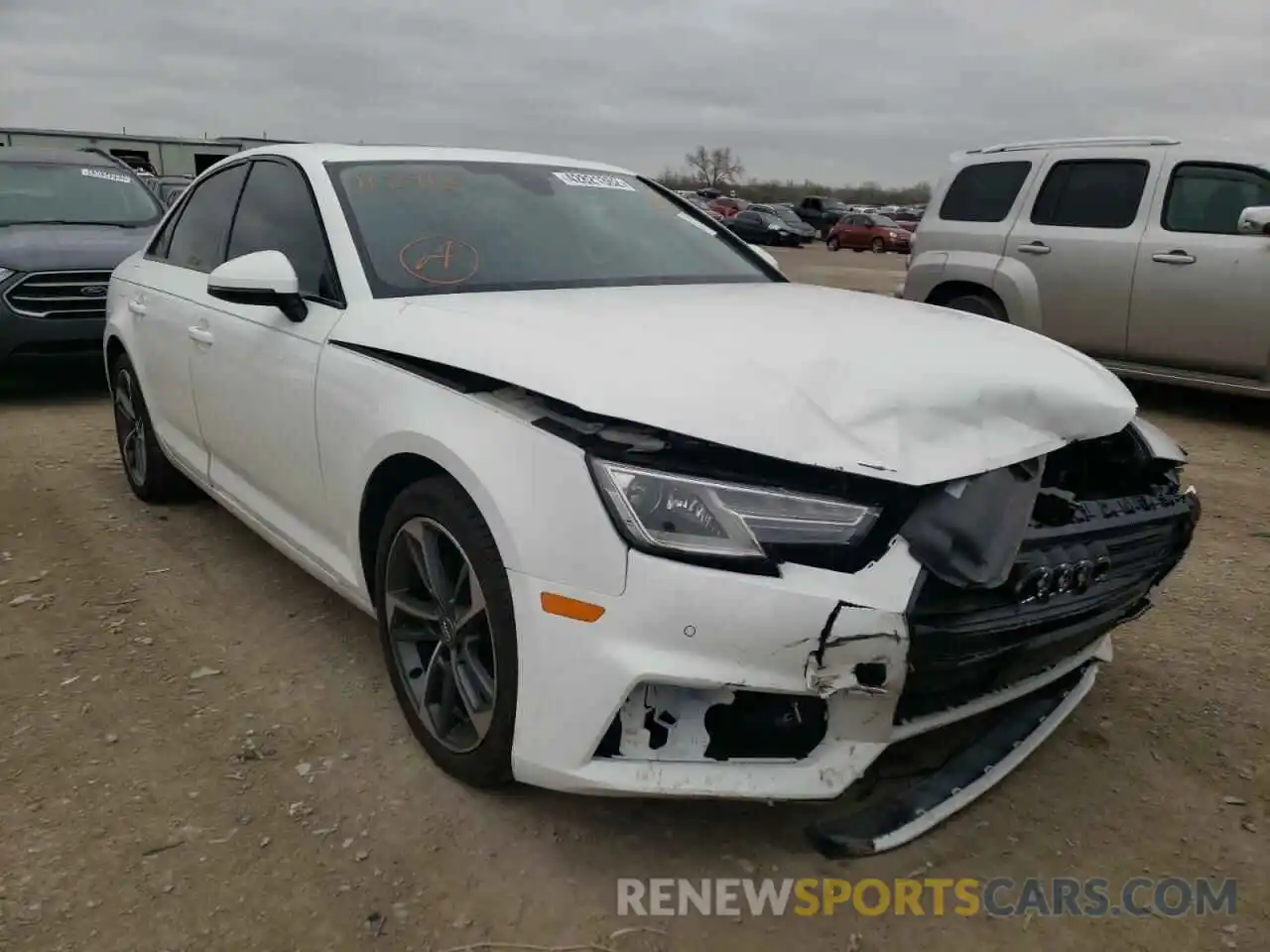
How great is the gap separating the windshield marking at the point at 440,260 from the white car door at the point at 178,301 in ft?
3.84

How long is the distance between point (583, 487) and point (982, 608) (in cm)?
83

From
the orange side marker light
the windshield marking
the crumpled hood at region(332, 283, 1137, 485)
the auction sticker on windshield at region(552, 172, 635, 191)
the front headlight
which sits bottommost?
the orange side marker light

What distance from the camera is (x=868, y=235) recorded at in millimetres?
35250

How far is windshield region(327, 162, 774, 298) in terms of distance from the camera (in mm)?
2943

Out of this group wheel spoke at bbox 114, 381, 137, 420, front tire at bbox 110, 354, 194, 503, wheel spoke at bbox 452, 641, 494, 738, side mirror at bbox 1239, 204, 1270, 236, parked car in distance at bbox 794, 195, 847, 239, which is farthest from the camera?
parked car in distance at bbox 794, 195, 847, 239

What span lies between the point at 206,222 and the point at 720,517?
309 centimetres

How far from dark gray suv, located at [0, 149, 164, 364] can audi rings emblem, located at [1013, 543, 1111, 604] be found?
682 centimetres

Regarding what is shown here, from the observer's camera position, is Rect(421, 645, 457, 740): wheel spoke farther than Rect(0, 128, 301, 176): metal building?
No

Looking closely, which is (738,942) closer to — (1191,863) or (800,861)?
(800,861)

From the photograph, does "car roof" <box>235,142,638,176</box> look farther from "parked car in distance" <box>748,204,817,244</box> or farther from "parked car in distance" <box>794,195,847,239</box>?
"parked car in distance" <box>794,195,847,239</box>

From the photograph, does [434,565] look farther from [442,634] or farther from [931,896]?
[931,896]

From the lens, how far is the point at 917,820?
2.25 m

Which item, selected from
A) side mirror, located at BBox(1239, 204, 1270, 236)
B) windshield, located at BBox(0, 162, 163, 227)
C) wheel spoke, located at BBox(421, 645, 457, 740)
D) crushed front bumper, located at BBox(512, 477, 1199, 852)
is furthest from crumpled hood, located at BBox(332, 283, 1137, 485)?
windshield, located at BBox(0, 162, 163, 227)

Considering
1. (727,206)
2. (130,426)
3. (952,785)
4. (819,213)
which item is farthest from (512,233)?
(819,213)
